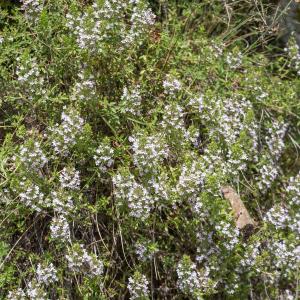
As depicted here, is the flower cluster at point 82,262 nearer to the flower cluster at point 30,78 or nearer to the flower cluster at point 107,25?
the flower cluster at point 30,78

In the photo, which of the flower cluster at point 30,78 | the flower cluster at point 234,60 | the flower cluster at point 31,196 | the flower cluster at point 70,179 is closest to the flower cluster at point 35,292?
the flower cluster at point 31,196

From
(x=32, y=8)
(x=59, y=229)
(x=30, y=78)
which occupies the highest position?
(x=32, y=8)

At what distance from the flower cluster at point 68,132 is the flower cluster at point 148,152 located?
0.32 meters

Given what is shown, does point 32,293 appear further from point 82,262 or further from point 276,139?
point 276,139

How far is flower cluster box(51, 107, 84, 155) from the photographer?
9.53 feet

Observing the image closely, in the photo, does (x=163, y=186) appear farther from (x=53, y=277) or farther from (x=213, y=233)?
(x=53, y=277)

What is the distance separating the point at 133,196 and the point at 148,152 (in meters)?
0.25

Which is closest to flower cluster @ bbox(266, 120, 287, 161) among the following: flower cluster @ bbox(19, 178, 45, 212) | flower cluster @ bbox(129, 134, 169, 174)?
flower cluster @ bbox(129, 134, 169, 174)

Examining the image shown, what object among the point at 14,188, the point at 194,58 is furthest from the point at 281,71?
the point at 14,188

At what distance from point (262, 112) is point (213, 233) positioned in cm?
107

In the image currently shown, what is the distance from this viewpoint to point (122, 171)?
2.83 meters

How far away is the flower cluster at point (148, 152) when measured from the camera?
2898 millimetres

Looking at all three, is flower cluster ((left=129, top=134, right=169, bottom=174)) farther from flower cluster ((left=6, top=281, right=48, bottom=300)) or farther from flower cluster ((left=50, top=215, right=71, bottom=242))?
flower cluster ((left=6, top=281, right=48, bottom=300))

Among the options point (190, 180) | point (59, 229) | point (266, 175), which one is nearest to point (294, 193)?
point (266, 175)
